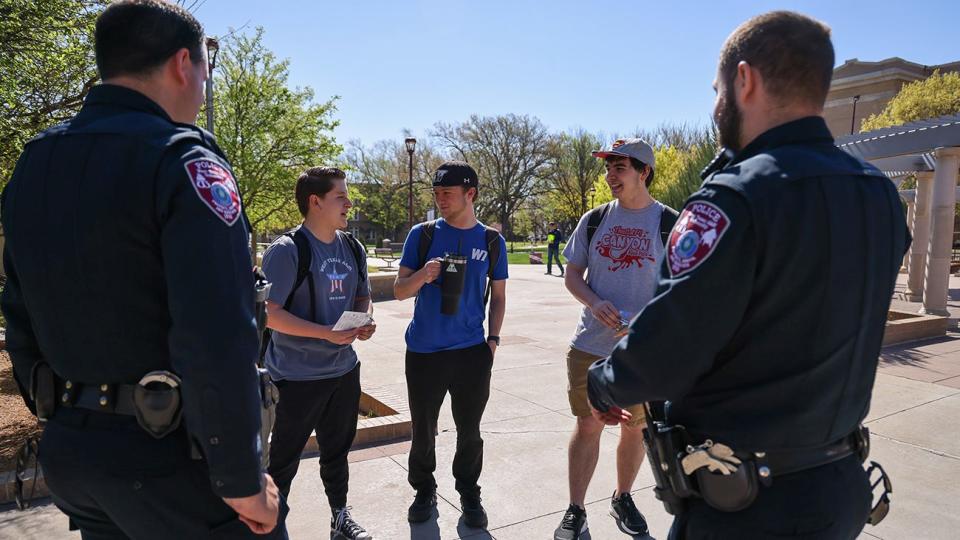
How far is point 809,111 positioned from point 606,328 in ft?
6.37

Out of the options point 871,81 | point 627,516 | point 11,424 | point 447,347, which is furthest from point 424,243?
point 871,81

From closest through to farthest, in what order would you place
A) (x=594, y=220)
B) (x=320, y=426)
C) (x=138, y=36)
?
(x=138, y=36)
(x=320, y=426)
(x=594, y=220)

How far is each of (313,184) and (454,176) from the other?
0.81 m

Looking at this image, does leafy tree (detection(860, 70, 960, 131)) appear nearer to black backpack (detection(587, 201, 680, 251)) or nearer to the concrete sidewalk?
the concrete sidewalk

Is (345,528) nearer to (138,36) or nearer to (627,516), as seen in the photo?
(627,516)

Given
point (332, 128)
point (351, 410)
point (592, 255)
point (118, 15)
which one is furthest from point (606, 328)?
point (332, 128)

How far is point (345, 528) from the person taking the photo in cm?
330

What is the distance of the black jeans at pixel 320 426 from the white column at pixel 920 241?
48.9 feet

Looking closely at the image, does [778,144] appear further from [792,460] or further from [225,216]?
[225,216]

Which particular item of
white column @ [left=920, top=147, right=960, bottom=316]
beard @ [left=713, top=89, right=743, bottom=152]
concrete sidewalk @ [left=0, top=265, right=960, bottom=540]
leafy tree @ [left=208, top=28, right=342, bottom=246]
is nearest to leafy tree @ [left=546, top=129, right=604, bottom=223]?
leafy tree @ [left=208, top=28, right=342, bottom=246]

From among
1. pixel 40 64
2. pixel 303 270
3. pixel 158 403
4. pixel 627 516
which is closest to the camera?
pixel 158 403

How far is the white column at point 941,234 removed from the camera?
11.0 m

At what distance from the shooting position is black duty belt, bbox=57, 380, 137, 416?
155 centimetres

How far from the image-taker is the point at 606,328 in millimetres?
3445
